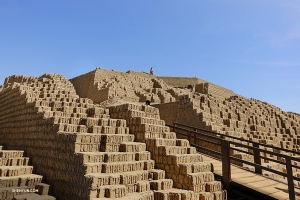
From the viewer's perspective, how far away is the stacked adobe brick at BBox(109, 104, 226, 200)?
5379mm

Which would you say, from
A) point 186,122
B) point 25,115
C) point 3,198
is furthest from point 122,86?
point 3,198

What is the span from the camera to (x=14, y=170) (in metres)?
5.95

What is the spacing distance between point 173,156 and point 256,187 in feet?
6.98

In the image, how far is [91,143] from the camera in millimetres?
5664

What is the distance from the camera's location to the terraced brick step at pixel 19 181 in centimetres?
544

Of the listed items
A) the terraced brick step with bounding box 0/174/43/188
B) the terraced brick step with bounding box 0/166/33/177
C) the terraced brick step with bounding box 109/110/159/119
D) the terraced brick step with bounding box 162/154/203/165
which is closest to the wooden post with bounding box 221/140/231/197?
the terraced brick step with bounding box 162/154/203/165

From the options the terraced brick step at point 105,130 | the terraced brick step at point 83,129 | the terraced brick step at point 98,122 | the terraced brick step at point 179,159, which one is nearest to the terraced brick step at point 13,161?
the terraced brick step at point 83,129

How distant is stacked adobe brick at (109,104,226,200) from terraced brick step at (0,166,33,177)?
3.15 meters

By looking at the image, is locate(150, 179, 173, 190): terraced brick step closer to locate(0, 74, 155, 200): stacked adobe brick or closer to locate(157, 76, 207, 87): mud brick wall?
locate(0, 74, 155, 200): stacked adobe brick

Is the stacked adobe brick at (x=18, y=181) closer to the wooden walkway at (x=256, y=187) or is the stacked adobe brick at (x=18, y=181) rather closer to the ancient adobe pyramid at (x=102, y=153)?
the ancient adobe pyramid at (x=102, y=153)

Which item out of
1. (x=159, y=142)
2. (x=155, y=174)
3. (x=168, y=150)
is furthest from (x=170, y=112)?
(x=155, y=174)

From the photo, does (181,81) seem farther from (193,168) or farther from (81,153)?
(81,153)

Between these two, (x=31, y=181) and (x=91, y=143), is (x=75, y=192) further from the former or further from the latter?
(x=31, y=181)

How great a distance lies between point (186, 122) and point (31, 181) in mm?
7624
